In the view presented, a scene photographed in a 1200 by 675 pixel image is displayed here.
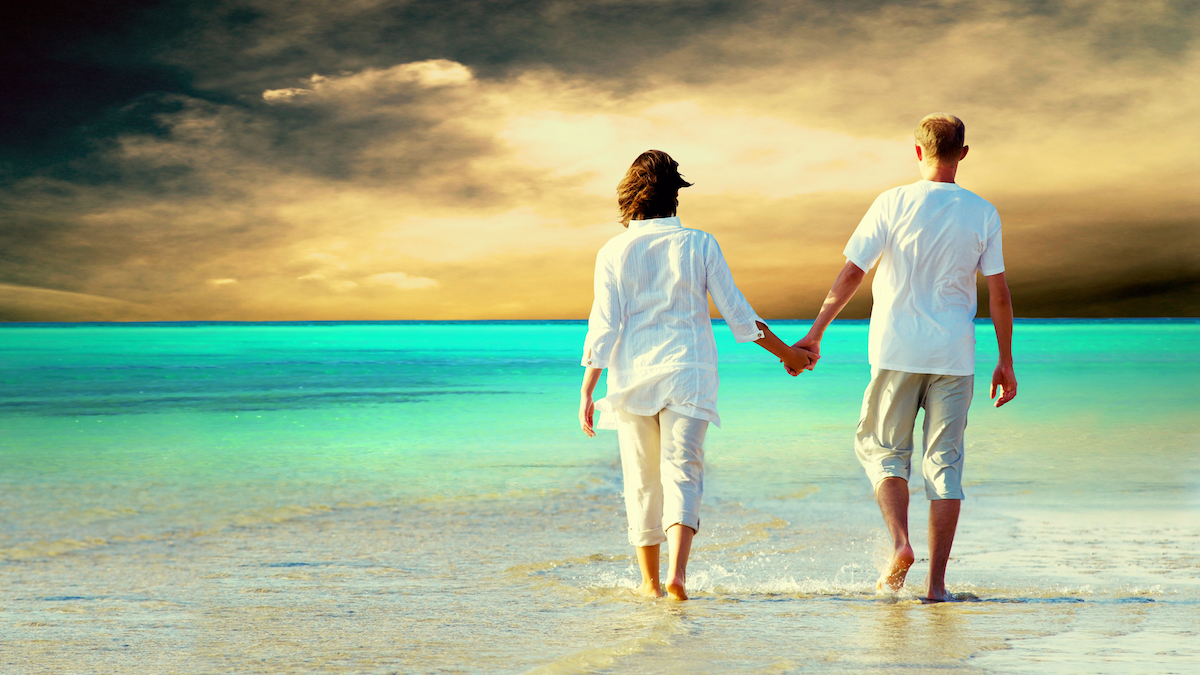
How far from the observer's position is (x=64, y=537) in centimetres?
483

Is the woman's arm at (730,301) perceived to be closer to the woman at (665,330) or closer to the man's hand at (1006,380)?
the woman at (665,330)

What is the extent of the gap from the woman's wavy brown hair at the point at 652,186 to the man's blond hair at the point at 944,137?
932mm

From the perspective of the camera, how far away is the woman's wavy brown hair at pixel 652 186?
10.6 ft

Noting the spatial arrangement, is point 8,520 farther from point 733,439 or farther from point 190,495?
point 733,439

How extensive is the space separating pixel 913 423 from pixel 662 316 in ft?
3.51

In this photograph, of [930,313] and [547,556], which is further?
[547,556]

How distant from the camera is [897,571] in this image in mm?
3324

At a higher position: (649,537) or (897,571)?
(649,537)

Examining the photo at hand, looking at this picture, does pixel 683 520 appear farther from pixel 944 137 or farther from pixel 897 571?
pixel 944 137

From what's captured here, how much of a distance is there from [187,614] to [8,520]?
3025mm

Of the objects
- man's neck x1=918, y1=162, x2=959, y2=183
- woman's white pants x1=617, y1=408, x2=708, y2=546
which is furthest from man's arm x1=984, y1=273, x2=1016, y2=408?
woman's white pants x1=617, y1=408, x2=708, y2=546

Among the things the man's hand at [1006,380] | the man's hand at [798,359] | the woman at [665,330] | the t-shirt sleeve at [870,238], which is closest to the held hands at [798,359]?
the man's hand at [798,359]

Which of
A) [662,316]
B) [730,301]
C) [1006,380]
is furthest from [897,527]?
[662,316]

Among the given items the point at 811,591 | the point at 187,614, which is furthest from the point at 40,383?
the point at 811,591
